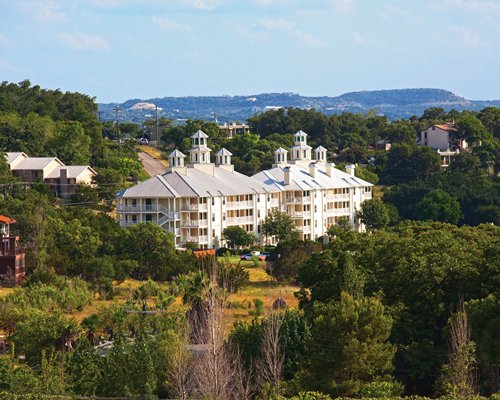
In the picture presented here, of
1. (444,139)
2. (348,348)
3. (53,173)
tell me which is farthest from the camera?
(444,139)

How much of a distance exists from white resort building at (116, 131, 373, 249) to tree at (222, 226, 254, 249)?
1257mm

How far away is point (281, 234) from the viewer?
314 feet

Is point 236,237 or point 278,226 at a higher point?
point 278,226

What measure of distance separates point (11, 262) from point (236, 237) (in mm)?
22827

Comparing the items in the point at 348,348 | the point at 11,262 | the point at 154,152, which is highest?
the point at 154,152

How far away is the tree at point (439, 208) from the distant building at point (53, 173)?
24.0m

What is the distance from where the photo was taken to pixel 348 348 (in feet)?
145

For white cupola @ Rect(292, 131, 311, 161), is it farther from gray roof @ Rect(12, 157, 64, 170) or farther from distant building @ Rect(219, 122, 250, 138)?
distant building @ Rect(219, 122, 250, 138)

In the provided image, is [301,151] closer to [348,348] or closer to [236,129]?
[236,129]

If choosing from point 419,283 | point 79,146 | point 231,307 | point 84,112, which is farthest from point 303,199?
point 419,283

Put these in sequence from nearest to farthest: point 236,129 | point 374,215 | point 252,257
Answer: point 252,257 → point 374,215 → point 236,129

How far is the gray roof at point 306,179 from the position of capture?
103m

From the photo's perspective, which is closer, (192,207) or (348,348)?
(348,348)

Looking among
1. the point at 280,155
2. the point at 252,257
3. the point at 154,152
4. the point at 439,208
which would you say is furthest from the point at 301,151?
the point at 252,257
